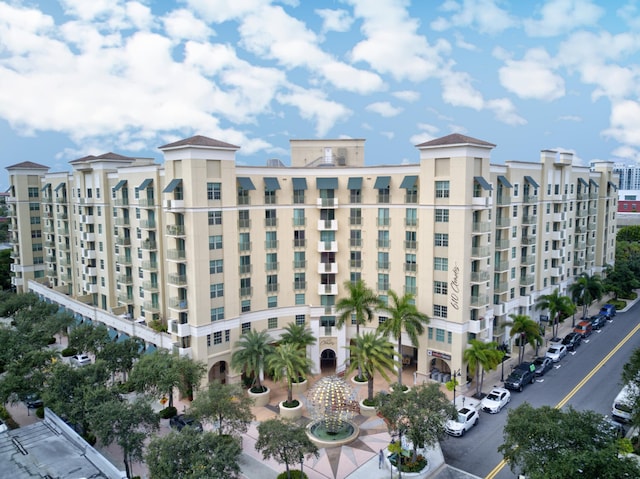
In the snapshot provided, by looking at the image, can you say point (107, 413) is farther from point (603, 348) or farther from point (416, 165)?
point (603, 348)

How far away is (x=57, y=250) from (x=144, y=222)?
2803cm

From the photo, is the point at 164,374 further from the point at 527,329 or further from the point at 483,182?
the point at 527,329

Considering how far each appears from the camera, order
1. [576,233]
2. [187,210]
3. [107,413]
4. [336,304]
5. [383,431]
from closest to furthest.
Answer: [107,413], [383,431], [187,210], [336,304], [576,233]

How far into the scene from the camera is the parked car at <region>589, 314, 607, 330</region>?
58281mm

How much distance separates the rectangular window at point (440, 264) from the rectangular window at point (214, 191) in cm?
1958

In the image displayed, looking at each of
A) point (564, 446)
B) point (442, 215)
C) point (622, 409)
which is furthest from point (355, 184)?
point (564, 446)

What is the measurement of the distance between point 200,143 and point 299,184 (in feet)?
32.4

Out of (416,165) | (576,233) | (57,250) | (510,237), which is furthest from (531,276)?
(57,250)

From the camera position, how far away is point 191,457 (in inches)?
→ 938

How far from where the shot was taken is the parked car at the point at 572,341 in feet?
168

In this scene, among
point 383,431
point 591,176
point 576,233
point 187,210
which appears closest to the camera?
point 383,431

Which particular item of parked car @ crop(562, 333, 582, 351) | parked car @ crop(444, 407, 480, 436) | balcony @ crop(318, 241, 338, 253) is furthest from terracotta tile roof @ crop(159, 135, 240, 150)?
parked car @ crop(562, 333, 582, 351)

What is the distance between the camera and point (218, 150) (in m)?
40.9

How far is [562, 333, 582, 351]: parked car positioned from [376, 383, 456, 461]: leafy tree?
28.1m
